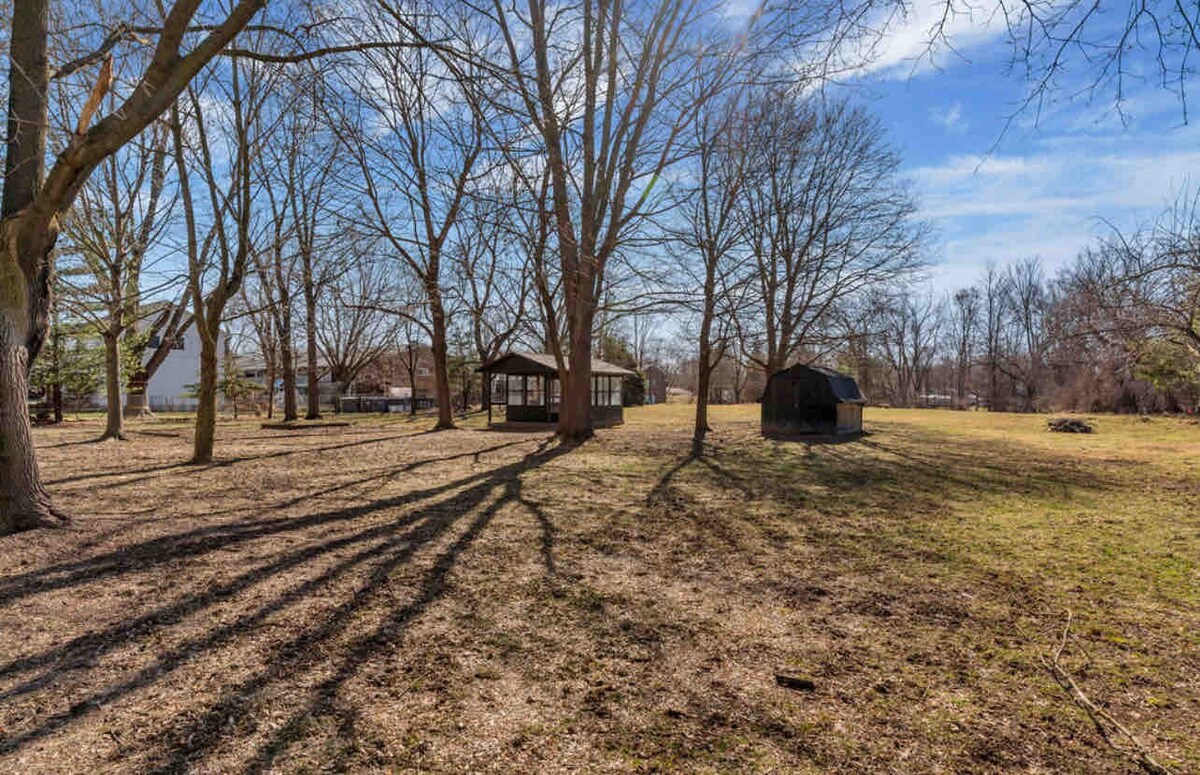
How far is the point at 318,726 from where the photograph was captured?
7.71 ft

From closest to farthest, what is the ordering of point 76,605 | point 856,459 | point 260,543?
1. point 76,605
2. point 260,543
3. point 856,459

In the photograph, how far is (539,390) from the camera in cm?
2381

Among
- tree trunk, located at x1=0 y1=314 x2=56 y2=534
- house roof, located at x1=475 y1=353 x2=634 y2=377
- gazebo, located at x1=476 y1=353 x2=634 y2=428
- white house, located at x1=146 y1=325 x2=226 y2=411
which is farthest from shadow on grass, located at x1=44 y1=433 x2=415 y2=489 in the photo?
white house, located at x1=146 y1=325 x2=226 y2=411

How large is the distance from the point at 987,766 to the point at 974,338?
61.5 metres

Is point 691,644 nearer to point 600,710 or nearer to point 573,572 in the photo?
point 600,710

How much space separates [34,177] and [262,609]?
4479 mm

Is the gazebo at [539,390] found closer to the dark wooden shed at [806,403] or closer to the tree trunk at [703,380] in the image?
the tree trunk at [703,380]

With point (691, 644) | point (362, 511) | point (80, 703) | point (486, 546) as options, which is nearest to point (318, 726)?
point (80, 703)

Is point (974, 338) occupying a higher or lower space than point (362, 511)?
higher

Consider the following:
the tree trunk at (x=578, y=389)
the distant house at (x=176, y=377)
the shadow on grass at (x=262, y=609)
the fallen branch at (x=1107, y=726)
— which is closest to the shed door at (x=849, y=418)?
the tree trunk at (x=578, y=389)

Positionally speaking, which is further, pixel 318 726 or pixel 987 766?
pixel 318 726

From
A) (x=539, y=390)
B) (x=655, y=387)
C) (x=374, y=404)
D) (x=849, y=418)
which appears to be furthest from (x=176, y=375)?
(x=849, y=418)

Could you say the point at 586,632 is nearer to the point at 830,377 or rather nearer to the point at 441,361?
the point at 830,377

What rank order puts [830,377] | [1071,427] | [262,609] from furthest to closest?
[1071,427] < [830,377] < [262,609]
